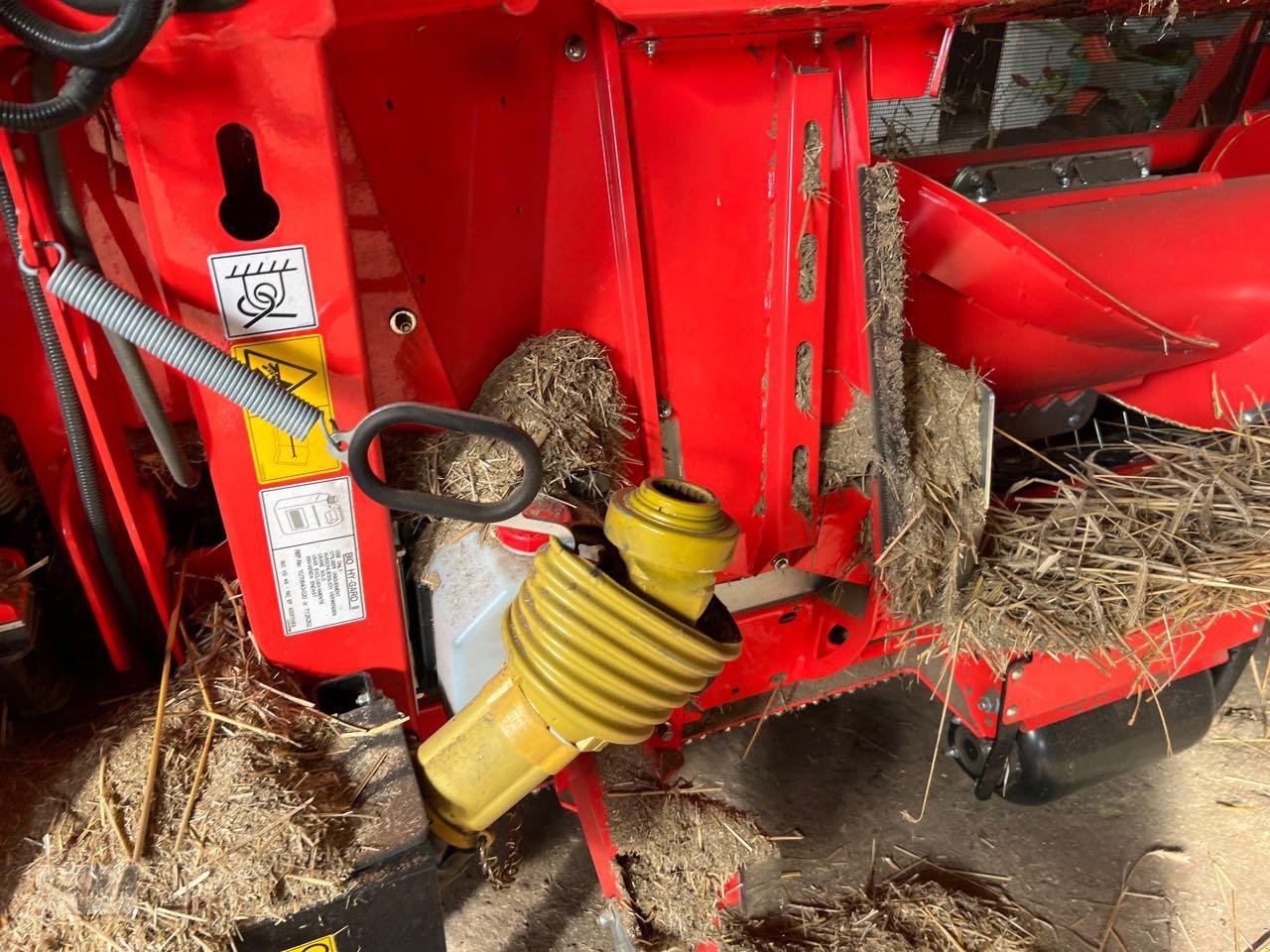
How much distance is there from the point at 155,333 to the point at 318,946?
33.2 inches

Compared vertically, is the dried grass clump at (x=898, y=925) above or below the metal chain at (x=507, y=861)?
below

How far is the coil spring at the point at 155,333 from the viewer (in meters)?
0.97

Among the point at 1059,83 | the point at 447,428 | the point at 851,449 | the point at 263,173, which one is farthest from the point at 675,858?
the point at 1059,83

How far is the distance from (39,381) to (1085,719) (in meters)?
2.36

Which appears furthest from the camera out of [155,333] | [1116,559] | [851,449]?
[1116,559]

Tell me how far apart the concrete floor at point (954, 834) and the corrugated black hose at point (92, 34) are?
76.9 inches

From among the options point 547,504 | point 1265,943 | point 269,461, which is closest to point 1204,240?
point 1265,943

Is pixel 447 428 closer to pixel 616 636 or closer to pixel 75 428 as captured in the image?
pixel 616 636

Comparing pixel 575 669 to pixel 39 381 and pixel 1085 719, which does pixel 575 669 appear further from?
pixel 1085 719

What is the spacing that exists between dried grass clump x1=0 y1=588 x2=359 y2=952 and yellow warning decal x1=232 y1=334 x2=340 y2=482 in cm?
35

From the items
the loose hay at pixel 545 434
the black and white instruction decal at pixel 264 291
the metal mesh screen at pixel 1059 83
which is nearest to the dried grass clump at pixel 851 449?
the loose hay at pixel 545 434

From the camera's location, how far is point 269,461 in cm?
118

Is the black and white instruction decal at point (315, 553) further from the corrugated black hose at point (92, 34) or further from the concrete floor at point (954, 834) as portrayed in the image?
the concrete floor at point (954, 834)

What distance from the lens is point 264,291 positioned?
1092 millimetres
